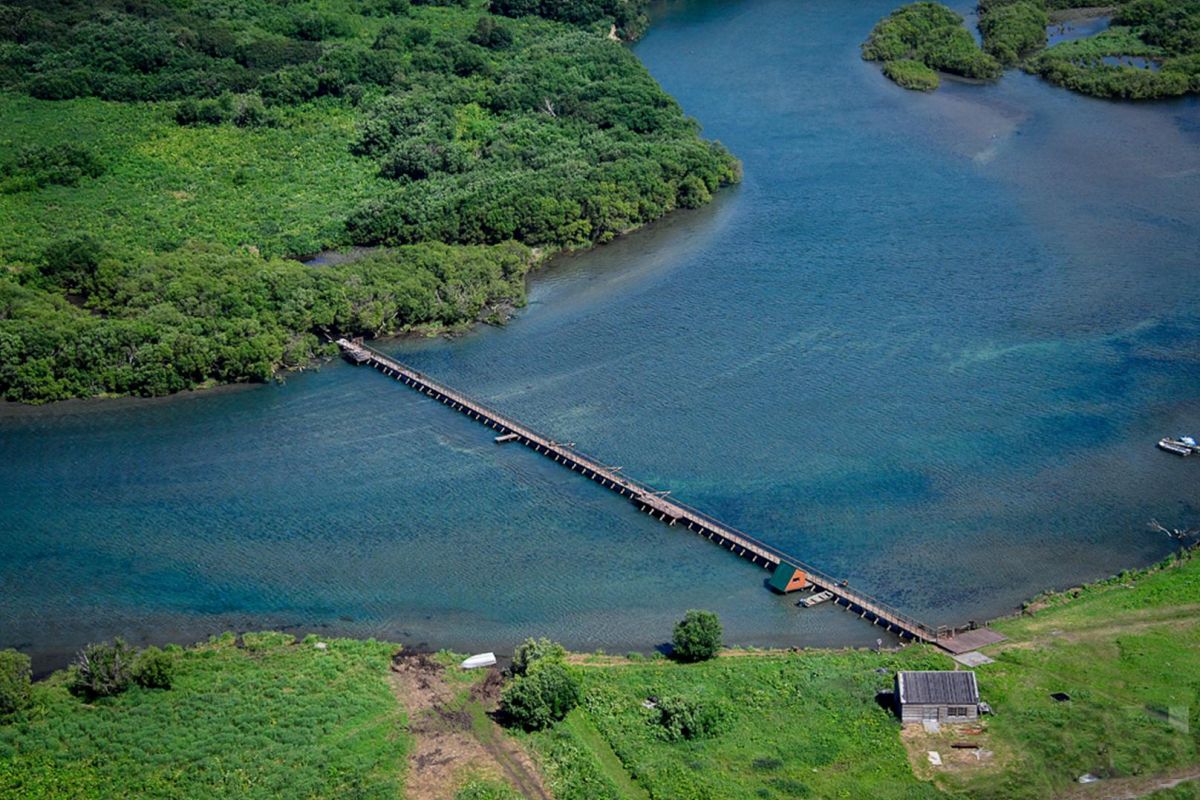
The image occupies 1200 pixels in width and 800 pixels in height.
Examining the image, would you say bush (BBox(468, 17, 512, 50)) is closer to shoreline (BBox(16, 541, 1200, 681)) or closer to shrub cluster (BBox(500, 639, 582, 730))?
shoreline (BBox(16, 541, 1200, 681))

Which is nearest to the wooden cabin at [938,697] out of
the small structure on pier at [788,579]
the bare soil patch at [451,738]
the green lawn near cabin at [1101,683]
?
the green lawn near cabin at [1101,683]

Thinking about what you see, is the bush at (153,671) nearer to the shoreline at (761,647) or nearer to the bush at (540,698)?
the shoreline at (761,647)

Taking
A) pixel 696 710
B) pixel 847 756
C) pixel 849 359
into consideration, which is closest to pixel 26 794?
pixel 696 710

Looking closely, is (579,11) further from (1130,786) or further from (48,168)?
(1130,786)

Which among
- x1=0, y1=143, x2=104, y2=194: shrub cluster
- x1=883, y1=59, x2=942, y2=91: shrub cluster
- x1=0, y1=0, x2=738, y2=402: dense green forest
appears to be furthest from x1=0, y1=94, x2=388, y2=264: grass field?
x1=883, y1=59, x2=942, y2=91: shrub cluster

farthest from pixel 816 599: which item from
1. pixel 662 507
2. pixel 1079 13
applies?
pixel 1079 13

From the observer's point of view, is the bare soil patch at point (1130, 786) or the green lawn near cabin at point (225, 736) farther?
the green lawn near cabin at point (225, 736)

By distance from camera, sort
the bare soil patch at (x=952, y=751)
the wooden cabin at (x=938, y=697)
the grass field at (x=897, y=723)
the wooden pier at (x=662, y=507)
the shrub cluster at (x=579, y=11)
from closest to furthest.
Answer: the grass field at (x=897, y=723)
the bare soil patch at (x=952, y=751)
the wooden cabin at (x=938, y=697)
the wooden pier at (x=662, y=507)
the shrub cluster at (x=579, y=11)
